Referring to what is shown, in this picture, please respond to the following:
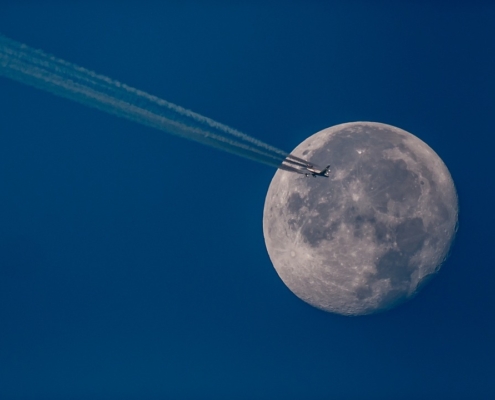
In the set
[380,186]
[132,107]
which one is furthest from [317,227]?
[132,107]

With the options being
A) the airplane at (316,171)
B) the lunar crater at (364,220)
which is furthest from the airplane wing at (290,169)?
the airplane at (316,171)

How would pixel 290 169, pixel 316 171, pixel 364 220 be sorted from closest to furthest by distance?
pixel 364 220 < pixel 316 171 < pixel 290 169

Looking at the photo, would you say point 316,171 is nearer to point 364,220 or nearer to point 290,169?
point 290,169

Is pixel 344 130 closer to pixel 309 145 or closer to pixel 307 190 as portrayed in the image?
pixel 309 145

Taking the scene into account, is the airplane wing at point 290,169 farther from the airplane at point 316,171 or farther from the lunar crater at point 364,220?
the airplane at point 316,171

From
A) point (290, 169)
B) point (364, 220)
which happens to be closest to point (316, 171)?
point (290, 169)

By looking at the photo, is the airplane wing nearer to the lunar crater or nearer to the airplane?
the lunar crater

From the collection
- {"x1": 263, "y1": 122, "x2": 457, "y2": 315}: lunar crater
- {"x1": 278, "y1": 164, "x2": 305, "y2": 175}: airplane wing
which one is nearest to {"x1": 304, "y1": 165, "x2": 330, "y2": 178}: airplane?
{"x1": 263, "y1": 122, "x2": 457, "y2": 315}: lunar crater

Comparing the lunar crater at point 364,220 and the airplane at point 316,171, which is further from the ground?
the airplane at point 316,171
